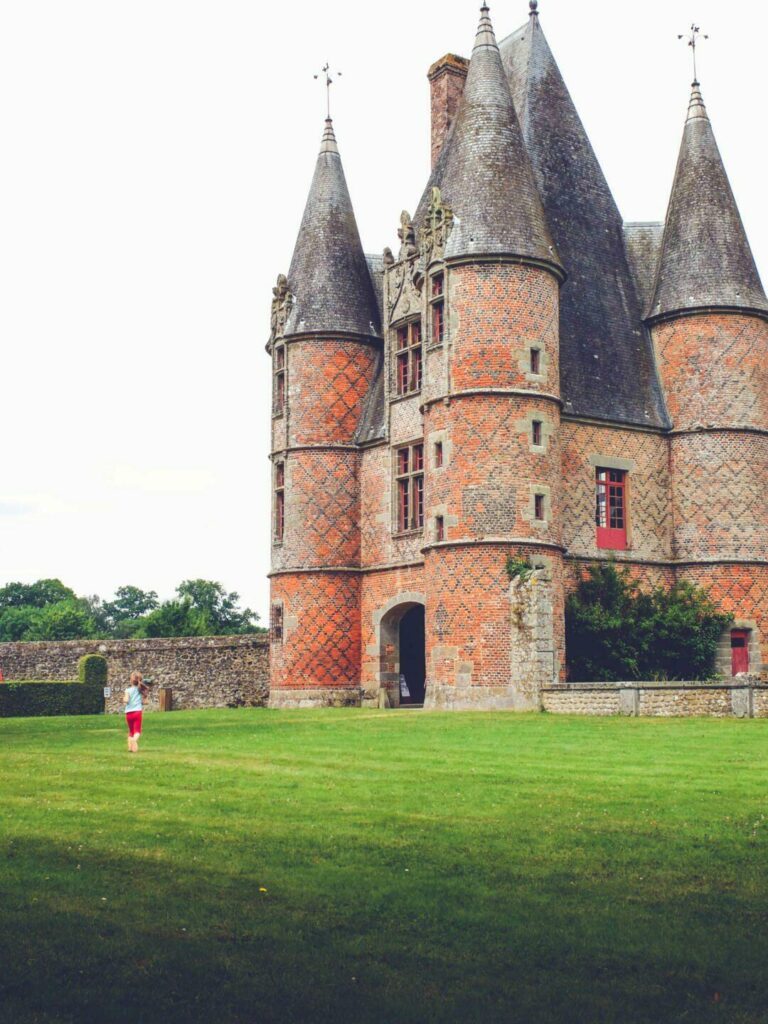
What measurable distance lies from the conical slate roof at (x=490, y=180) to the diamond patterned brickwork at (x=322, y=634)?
10059 mm

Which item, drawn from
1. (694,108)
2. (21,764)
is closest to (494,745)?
(21,764)

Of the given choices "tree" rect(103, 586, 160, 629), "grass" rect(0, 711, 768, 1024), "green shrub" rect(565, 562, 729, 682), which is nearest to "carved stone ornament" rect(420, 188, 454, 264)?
"green shrub" rect(565, 562, 729, 682)

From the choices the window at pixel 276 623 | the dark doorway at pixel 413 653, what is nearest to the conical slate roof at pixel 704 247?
the dark doorway at pixel 413 653

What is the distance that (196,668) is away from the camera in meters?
40.3

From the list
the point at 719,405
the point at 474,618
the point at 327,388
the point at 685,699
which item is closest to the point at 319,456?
the point at 327,388

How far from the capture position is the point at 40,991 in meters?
5.96

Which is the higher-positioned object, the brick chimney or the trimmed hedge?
the brick chimney

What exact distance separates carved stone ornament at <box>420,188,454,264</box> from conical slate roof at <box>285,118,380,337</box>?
14.9 ft

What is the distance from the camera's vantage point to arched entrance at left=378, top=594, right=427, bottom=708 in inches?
1355

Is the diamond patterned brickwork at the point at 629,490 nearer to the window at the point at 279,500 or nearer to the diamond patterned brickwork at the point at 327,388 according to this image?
the diamond patterned brickwork at the point at 327,388

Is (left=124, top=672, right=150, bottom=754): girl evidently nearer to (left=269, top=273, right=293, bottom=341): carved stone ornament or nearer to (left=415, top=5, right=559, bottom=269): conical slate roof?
(left=415, top=5, right=559, bottom=269): conical slate roof

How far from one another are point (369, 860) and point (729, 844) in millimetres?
2735

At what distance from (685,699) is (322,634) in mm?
13347

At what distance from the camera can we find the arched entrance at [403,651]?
34.4 metres
